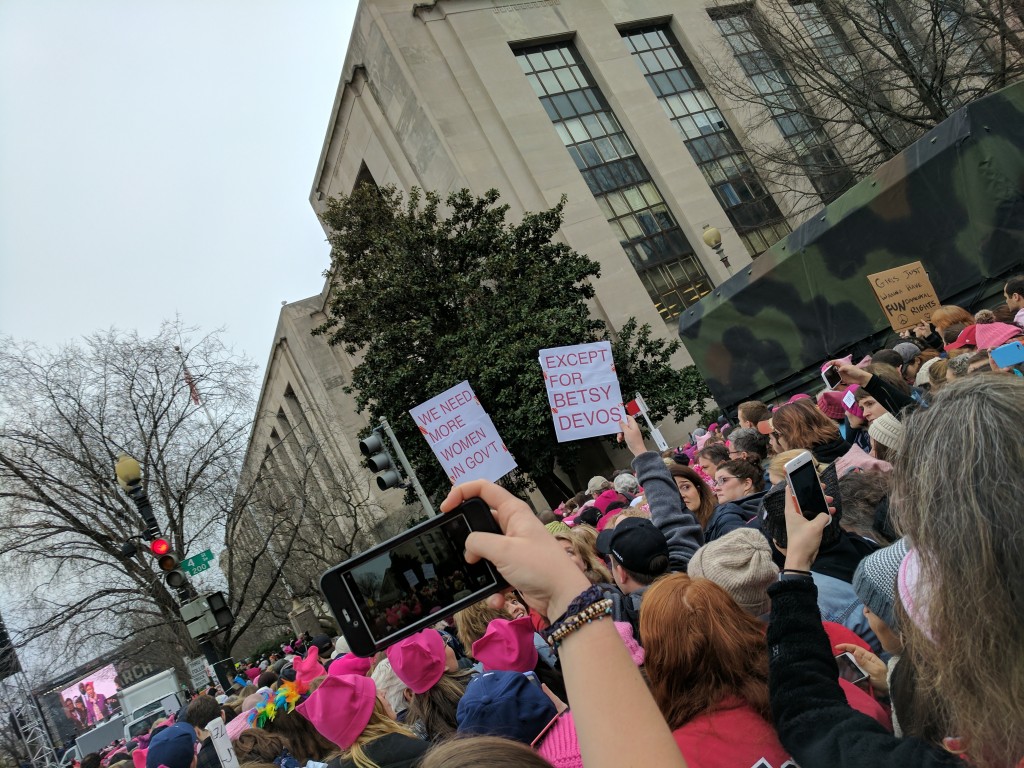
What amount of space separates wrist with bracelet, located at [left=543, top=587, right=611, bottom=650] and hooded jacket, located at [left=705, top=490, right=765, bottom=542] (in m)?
2.95

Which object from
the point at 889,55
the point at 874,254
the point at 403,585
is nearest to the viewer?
the point at 403,585

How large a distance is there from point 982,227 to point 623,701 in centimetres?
1015

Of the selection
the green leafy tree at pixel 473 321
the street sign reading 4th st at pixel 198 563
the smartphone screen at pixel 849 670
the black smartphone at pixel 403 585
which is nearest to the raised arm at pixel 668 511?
the smartphone screen at pixel 849 670

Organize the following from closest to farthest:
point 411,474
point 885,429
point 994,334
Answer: point 885,429 < point 994,334 < point 411,474

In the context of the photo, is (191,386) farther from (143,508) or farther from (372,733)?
(372,733)

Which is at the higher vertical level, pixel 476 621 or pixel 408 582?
pixel 408 582

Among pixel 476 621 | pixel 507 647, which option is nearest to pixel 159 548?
pixel 476 621

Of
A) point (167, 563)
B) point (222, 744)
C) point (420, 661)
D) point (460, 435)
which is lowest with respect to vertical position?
point (420, 661)

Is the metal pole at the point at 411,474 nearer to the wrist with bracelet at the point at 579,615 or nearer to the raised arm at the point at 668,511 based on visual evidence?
the raised arm at the point at 668,511

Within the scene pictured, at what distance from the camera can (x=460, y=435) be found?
1003cm

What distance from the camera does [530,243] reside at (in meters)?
22.5

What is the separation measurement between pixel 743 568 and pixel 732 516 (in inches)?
58.6

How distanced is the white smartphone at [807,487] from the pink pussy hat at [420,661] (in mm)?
2295

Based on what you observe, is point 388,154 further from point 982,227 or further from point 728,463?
point 728,463
